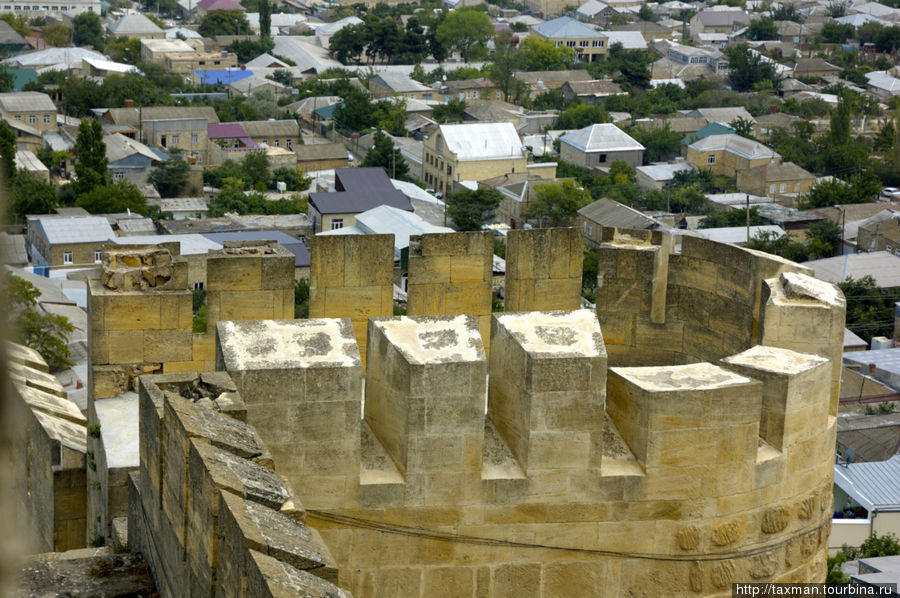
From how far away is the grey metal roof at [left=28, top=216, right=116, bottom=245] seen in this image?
63.5m

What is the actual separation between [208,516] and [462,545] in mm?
2149

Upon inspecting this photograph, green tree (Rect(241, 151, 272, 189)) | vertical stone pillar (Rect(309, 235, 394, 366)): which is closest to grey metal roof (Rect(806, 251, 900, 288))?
green tree (Rect(241, 151, 272, 189))

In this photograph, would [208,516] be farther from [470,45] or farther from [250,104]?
[470,45]

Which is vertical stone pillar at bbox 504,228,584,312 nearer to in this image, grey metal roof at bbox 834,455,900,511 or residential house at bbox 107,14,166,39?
grey metal roof at bbox 834,455,900,511

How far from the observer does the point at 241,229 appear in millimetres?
68188

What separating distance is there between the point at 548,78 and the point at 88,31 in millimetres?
41922

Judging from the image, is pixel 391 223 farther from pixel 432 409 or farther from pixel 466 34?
pixel 466 34

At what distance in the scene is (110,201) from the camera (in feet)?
233

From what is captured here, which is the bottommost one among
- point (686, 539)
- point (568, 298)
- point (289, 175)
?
point (289, 175)

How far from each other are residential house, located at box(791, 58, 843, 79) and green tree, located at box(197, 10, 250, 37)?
5136cm

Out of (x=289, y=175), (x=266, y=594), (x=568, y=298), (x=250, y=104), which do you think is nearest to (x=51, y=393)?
(x=568, y=298)

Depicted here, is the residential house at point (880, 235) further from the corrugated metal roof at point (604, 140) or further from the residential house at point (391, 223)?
the residential house at point (391, 223)

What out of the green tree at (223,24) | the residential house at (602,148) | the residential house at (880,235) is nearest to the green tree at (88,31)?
the green tree at (223,24)

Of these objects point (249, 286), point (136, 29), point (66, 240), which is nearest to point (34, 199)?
point (66, 240)
